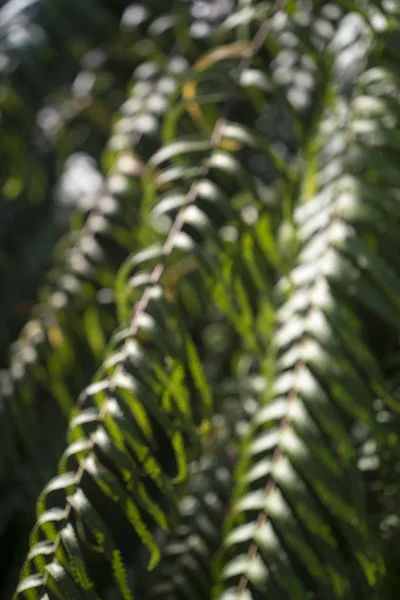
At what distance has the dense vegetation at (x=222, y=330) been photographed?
695 millimetres

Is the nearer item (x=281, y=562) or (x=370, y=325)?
(x=281, y=562)

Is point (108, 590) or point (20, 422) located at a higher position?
point (20, 422)

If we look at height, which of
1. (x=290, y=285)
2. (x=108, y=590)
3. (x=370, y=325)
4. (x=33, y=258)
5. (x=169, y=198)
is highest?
(x=33, y=258)

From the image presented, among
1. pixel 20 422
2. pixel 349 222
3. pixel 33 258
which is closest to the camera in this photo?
pixel 349 222

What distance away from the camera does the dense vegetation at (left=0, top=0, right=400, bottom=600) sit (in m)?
0.70

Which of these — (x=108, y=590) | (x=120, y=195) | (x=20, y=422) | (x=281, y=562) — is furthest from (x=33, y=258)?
(x=281, y=562)

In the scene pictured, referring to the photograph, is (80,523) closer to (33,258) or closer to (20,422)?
(20,422)

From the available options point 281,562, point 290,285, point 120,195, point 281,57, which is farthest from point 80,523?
point 281,57

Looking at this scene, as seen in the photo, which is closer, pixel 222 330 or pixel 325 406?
pixel 325 406

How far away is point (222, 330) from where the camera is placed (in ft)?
4.13

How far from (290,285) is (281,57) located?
65 cm

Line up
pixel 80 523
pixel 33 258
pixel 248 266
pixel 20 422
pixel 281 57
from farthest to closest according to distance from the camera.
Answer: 1. pixel 33 258
2. pixel 281 57
3. pixel 20 422
4. pixel 248 266
5. pixel 80 523

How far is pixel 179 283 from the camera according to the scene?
958 mm

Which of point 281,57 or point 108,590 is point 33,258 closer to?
point 281,57
